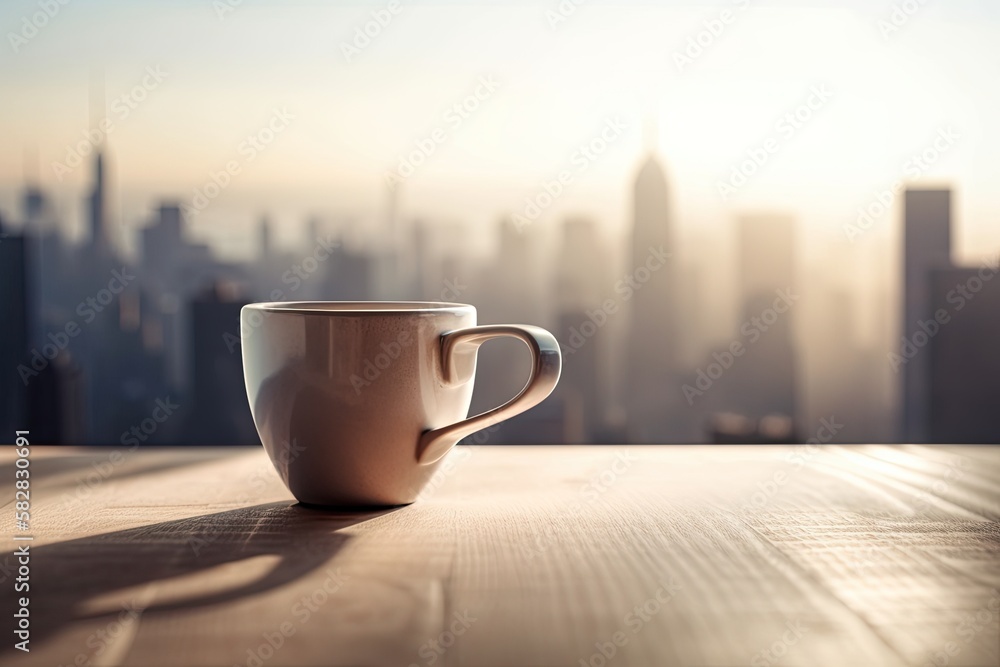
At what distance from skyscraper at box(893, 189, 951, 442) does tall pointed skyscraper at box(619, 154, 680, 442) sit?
134 cm

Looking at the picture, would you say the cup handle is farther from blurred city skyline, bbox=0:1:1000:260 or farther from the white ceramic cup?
blurred city skyline, bbox=0:1:1000:260

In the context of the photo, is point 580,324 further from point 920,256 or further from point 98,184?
point 920,256

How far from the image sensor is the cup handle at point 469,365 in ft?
1.61

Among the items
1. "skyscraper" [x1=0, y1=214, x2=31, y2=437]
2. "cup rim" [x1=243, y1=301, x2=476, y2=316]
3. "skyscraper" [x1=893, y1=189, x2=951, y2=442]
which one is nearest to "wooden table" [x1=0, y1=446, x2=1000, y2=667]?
"cup rim" [x1=243, y1=301, x2=476, y2=316]

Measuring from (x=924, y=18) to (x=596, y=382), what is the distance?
190cm

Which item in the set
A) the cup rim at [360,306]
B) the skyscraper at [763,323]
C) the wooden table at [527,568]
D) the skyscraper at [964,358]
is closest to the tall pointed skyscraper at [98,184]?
the cup rim at [360,306]

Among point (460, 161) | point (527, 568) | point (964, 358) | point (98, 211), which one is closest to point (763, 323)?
point (460, 161)

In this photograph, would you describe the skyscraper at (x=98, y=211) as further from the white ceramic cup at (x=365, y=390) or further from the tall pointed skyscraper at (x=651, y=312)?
the white ceramic cup at (x=365, y=390)

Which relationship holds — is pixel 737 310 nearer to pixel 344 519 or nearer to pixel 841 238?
pixel 841 238

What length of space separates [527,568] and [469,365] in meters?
0.16

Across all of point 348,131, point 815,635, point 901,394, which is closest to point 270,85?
point 348,131

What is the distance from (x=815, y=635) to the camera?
33 centimetres

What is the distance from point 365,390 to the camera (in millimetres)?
498

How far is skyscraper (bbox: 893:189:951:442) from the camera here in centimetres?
463
